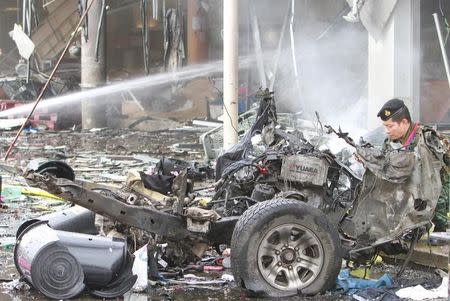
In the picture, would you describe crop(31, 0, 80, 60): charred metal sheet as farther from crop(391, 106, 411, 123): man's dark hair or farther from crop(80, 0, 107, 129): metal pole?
crop(391, 106, 411, 123): man's dark hair

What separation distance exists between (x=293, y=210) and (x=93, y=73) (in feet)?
56.4

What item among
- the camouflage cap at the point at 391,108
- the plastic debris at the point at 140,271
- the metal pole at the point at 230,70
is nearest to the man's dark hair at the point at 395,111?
the camouflage cap at the point at 391,108

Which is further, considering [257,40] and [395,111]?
[257,40]

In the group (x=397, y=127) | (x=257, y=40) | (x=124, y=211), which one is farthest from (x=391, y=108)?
(x=257, y=40)

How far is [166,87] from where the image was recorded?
2492 cm

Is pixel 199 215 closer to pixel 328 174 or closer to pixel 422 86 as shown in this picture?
pixel 328 174

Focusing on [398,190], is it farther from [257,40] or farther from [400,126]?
[257,40]

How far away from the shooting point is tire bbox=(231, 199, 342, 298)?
5.93m

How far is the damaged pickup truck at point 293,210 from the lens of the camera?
6.00 metres

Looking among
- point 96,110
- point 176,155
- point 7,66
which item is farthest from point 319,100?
point 7,66

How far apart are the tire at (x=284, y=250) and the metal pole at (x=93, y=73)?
16.6m

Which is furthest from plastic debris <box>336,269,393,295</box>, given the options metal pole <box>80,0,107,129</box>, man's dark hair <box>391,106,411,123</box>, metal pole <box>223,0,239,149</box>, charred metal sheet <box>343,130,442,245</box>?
metal pole <box>80,0,107,129</box>

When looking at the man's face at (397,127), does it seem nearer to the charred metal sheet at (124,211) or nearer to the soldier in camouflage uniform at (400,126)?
the soldier in camouflage uniform at (400,126)

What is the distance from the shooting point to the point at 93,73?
73.7 ft
